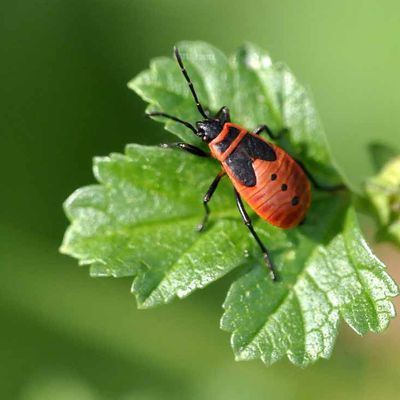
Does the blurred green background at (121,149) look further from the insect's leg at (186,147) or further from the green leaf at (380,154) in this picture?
the insect's leg at (186,147)

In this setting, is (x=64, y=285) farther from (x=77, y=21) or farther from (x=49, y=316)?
(x=77, y=21)

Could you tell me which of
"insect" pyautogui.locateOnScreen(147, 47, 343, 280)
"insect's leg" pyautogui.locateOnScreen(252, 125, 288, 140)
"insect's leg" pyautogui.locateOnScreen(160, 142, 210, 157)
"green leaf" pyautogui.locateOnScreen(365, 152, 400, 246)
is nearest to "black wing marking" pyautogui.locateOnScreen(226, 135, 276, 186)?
"insect" pyautogui.locateOnScreen(147, 47, 343, 280)

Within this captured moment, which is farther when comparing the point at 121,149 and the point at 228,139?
the point at 121,149

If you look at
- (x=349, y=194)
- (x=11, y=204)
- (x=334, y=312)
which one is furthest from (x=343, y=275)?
(x=11, y=204)

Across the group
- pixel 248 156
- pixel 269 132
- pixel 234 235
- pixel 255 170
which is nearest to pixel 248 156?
pixel 248 156

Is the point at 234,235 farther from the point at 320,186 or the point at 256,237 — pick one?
the point at 320,186

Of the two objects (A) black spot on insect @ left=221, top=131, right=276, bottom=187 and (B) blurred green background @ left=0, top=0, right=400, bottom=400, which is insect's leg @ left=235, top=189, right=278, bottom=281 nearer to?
(A) black spot on insect @ left=221, top=131, right=276, bottom=187

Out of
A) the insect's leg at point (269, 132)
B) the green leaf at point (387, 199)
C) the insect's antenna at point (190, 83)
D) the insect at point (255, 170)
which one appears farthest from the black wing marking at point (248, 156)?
the green leaf at point (387, 199)

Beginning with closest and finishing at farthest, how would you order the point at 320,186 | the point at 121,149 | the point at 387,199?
the point at 387,199 → the point at 320,186 → the point at 121,149
